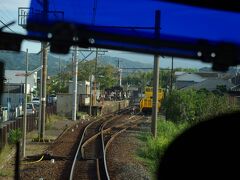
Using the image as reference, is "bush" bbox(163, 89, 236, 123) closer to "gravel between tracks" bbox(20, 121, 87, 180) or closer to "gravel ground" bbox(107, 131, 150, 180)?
"gravel ground" bbox(107, 131, 150, 180)

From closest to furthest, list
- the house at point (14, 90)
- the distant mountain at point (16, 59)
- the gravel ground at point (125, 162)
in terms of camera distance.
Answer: the distant mountain at point (16, 59), the gravel ground at point (125, 162), the house at point (14, 90)

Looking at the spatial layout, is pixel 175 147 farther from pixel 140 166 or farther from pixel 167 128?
pixel 167 128

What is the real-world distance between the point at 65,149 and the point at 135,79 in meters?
130

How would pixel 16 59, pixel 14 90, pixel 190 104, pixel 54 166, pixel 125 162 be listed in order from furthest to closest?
pixel 14 90
pixel 190 104
pixel 125 162
pixel 54 166
pixel 16 59

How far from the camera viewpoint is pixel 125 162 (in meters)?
16.2

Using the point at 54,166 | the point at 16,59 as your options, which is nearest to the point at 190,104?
the point at 54,166

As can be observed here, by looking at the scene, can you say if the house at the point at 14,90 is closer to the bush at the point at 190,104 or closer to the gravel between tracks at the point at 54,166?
the gravel between tracks at the point at 54,166

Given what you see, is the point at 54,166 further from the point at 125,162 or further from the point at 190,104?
the point at 190,104

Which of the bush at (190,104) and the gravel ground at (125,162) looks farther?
the bush at (190,104)

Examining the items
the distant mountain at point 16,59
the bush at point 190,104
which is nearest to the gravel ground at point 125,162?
the distant mountain at point 16,59

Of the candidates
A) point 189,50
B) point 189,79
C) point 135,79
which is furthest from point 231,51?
Result: point 135,79

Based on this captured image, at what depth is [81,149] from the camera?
765 inches

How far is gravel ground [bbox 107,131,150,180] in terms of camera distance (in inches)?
532

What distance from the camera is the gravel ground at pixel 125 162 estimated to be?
13508 millimetres
